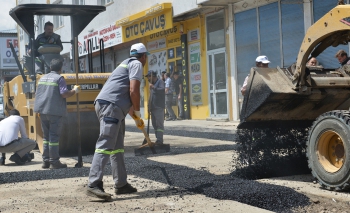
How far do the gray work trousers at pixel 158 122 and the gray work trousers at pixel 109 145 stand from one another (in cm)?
499

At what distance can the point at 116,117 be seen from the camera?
6715mm

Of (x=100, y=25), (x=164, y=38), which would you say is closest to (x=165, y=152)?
(x=164, y=38)

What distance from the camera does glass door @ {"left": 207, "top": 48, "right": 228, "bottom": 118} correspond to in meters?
20.2

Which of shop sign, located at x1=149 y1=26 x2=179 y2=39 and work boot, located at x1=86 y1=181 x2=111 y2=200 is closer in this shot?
work boot, located at x1=86 y1=181 x2=111 y2=200

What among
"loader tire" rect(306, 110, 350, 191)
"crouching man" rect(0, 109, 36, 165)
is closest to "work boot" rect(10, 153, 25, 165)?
"crouching man" rect(0, 109, 36, 165)

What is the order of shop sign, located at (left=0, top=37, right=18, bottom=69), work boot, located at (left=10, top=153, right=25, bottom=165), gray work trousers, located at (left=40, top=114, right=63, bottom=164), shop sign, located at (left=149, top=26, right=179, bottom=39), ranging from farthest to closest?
shop sign, located at (left=0, top=37, right=18, bottom=69)
shop sign, located at (left=149, top=26, right=179, bottom=39)
work boot, located at (left=10, top=153, right=25, bottom=165)
gray work trousers, located at (left=40, top=114, right=63, bottom=164)

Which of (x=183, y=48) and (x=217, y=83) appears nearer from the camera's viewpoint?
(x=217, y=83)

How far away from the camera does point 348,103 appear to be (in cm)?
798

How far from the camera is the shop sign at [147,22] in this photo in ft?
71.0

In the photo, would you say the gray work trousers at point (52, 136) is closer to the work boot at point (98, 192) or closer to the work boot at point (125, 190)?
the work boot at point (125, 190)

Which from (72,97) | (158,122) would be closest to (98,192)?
(72,97)

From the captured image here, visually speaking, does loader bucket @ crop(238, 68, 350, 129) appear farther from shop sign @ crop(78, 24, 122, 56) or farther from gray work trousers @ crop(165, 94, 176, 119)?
shop sign @ crop(78, 24, 122, 56)

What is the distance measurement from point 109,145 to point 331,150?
2576 millimetres

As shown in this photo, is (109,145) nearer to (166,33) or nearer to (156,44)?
(166,33)
